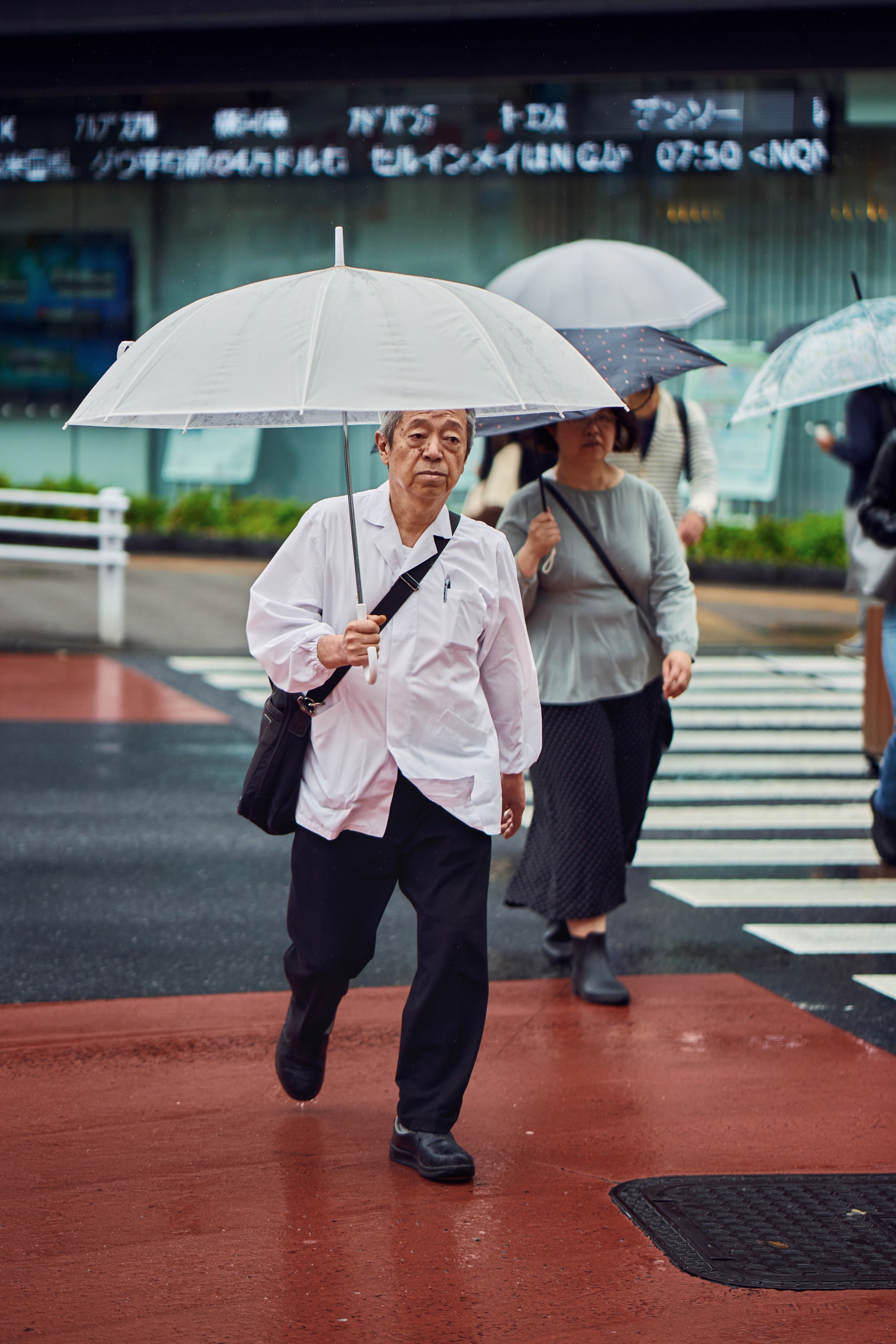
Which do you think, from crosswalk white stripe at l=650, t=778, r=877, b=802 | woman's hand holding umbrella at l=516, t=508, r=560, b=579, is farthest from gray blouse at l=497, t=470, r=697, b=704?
crosswalk white stripe at l=650, t=778, r=877, b=802

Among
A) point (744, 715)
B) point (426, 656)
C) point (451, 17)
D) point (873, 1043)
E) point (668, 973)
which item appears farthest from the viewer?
point (451, 17)

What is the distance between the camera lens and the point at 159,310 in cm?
1955

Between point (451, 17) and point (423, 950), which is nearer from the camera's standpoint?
point (423, 950)

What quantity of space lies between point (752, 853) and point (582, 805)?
257cm

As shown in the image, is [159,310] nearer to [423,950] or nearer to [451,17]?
[451,17]

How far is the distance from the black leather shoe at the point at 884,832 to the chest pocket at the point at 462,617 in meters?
3.70

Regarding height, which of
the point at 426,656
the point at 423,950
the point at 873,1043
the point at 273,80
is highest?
the point at 273,80

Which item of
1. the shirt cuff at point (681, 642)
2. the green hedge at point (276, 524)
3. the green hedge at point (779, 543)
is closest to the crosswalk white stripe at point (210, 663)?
the green hedge at point (276, 524)

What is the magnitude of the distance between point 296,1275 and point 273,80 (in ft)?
47.3

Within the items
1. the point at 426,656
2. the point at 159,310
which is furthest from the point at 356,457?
the point at 426,656

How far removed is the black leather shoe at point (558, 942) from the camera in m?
5.97

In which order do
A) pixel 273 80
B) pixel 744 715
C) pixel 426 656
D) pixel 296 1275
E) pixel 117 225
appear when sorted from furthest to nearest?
pixel 117 225
pixel 273 80
pixel 744 715
pixel 426 656
pixel 296 1275

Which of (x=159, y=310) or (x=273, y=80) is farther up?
(x=273, y=80)

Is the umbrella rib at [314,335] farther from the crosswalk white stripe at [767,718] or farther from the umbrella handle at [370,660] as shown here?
the crosswalk white stripe at [767,718]
